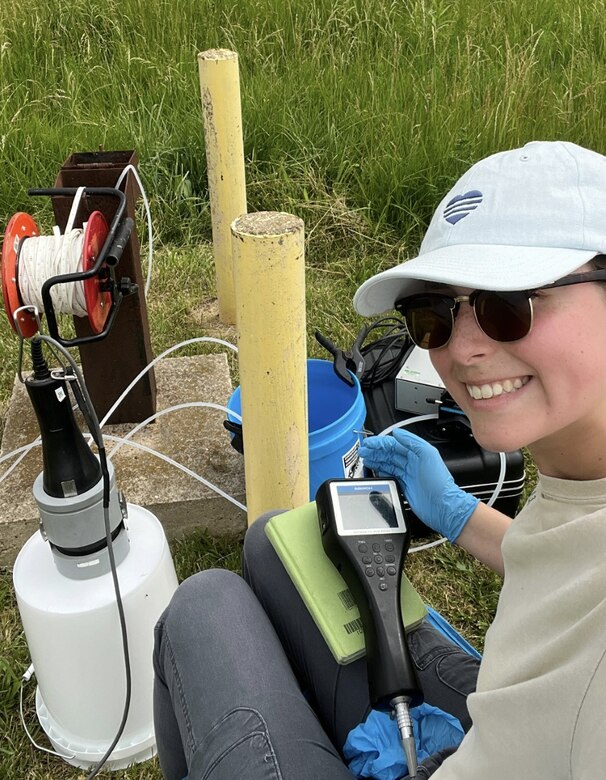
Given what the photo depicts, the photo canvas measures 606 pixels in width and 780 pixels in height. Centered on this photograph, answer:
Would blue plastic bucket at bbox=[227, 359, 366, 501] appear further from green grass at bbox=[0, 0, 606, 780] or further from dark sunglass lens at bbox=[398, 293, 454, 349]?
dark sunglass lens at bbox=[398, 293, 454, 349]

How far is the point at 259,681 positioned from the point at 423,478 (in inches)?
27.4

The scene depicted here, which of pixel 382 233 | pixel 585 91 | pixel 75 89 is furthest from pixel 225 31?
pixel 585 91

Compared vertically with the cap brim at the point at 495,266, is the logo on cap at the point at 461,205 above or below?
above

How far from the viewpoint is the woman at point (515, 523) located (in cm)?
83

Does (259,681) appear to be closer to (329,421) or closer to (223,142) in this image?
(329,421)

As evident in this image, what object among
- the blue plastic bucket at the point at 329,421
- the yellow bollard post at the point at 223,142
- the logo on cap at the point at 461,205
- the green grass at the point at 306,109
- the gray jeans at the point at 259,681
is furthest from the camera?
the green grass at the point at 306,109

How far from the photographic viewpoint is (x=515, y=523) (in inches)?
42.4

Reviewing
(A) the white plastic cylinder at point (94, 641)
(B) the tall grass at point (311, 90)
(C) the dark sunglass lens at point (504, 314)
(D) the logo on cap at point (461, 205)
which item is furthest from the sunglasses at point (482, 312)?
(B) the tall grass at point (311, 90)

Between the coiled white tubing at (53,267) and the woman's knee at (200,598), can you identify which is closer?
the woman's knee at (200,598)

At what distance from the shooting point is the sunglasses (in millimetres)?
899

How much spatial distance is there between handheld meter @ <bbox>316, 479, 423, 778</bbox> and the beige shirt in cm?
25

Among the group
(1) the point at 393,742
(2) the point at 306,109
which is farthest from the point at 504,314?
(2) the point at 306,109

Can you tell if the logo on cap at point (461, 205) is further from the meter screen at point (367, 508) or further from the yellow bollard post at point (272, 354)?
the meter screen at point (367, 508)

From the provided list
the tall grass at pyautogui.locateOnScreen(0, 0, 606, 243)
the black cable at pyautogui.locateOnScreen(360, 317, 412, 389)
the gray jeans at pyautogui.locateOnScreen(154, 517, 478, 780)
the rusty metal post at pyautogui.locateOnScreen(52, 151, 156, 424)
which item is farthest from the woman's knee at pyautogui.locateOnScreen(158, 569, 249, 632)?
the tall grass at pyautogui.locateOnScreen(0, 0, 606, 243)
